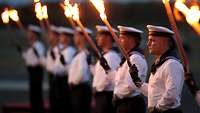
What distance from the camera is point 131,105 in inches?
355

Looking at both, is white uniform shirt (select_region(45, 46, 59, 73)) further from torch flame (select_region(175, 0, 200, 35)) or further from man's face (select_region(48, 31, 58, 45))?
torch flame (select_region(175, 0, 200, 35))

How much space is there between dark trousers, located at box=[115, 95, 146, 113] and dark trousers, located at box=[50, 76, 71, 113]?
438 cm

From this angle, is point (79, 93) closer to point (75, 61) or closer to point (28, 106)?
point (75, 61)

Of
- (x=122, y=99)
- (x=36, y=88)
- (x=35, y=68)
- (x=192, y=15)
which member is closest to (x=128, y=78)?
(x=122, y=99)

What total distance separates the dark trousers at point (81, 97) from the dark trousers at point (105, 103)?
71.6 inches

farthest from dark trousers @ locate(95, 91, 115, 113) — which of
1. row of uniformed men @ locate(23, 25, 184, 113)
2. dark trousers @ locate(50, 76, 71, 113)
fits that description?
dark trousers @ locate(50, 76, 71, 113)

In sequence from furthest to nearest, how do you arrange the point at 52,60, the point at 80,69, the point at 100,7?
the point at 52,60 < the point at 80,69 < the point at 100,7

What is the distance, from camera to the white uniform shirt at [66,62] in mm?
13055

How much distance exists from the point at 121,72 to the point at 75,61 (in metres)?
3.31

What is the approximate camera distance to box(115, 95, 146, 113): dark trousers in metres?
9.01

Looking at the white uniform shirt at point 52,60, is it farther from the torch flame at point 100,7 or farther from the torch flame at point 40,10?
the torch flame at point 100,7

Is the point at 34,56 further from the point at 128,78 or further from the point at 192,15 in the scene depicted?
the point at 192,15

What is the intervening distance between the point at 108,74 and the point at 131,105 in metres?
0.81

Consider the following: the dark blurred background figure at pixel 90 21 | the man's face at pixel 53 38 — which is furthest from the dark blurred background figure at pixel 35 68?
the dark blurred background figure at pixel 90 21
